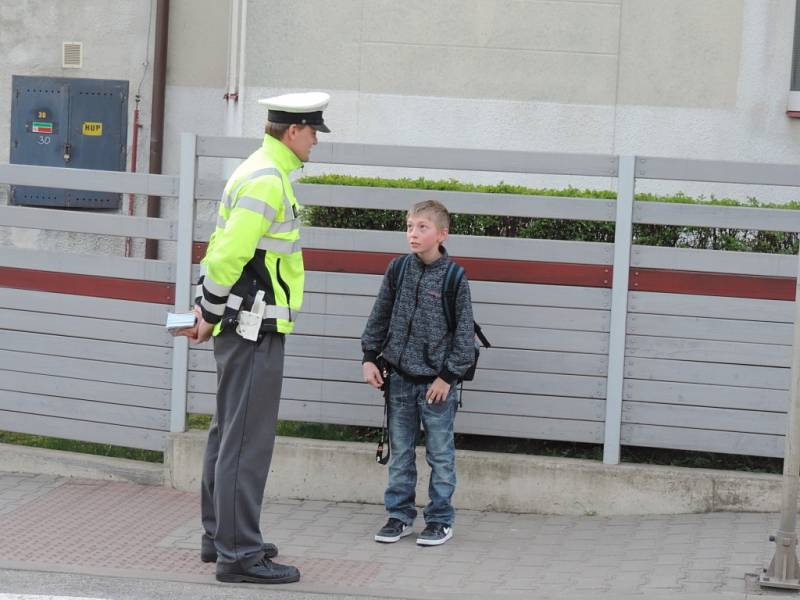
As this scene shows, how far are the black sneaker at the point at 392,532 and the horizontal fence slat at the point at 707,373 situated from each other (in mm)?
1519

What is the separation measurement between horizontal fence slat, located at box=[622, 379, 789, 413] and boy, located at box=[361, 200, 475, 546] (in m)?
1.17

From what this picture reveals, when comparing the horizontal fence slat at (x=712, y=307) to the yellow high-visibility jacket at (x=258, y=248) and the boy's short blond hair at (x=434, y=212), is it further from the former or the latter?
the yellow high-visibility jacket at (x=258, y=248)

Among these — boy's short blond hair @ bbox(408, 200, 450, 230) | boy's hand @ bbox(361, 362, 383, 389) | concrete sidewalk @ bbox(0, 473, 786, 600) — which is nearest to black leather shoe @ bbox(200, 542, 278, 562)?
concrete sidewalk @ bbox(0, 473, 786, 600)

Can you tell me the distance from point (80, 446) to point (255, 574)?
8.95 ft

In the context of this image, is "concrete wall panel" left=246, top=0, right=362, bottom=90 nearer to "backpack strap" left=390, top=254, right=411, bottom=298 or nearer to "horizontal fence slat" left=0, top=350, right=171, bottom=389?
"horizontal fence slat" left=0, top=350, right=171, bottom=389

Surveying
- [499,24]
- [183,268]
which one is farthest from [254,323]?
[499,24]

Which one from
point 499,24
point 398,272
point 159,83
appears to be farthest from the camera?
point 159,83

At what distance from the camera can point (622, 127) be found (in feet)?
35.4

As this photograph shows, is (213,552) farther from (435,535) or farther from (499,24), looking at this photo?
(499,24)

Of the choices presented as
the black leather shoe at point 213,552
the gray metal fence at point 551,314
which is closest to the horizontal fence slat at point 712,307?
the gray metal fence at point 551,314

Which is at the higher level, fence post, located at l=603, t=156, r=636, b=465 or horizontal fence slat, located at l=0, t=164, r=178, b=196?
horizontal fence slat, located at l=0, t=164, r=178, b=196

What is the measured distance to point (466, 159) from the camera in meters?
7.09

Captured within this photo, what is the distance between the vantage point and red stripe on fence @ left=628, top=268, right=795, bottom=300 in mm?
6953

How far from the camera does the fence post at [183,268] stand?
7.46 metres
